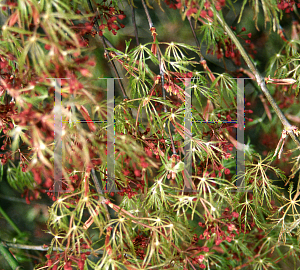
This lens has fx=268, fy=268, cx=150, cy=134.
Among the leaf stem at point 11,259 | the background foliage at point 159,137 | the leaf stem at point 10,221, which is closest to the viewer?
the background foliage at point 159,137

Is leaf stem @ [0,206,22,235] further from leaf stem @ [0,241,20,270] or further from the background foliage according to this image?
leaf stem @ [0,241,20,270]

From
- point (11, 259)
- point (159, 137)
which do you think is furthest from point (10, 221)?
point (159, 137)

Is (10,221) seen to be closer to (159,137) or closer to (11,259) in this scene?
(11,259)

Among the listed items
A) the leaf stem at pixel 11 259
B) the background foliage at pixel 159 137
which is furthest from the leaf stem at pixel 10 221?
the leaf stem at pixel 11 259

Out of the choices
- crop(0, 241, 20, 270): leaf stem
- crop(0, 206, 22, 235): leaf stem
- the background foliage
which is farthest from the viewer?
crop(0, 206, 22, 235): leaf stem

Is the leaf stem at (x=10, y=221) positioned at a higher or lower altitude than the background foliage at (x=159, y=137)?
lower

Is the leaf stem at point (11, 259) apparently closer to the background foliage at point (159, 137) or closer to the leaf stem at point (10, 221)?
the background foliage at point (159, 137)

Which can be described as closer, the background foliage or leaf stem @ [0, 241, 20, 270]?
the background foliage

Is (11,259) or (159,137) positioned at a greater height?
(159,137)

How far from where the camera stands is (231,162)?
1038 mm

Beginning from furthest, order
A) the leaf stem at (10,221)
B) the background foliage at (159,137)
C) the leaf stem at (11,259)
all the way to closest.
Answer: the leaf stem at (10,221) → the leaf stem at (11,259) → the background foliage at (159,137)

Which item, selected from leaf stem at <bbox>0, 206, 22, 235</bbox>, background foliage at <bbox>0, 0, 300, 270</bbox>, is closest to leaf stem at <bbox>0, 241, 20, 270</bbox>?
background foliage at <bbox>0, 0, 300, 270</bbox>

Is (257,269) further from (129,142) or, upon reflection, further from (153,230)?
(129,142)

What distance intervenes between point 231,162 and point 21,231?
888 millimetres
